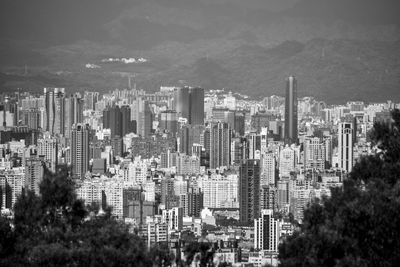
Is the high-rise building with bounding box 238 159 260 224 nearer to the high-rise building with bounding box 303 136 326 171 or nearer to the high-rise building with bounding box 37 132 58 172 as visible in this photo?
the high-rise building with bounding box 303 136 326 171

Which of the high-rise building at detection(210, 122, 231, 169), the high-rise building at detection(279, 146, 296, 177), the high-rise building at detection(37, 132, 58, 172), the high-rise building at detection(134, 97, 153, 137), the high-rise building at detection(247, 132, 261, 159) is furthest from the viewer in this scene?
the high-rise building at detection(134, 97, 153, 137)

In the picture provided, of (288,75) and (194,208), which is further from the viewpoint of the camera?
(288,75)

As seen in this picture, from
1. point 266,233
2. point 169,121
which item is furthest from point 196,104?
point 266,233

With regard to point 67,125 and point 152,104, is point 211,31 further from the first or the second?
point 67,125

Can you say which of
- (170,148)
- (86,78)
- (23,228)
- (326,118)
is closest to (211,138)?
(170,148)

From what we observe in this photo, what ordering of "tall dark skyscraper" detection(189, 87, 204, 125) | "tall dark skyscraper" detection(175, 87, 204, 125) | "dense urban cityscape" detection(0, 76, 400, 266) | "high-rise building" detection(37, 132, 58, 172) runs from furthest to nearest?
"tall dark skyscraper" detection(175, 87, 204, 125) < "tall dark skyscraper" detection(189, 87, 204, 125) < "high-rise building" detection(37, 132, 58, 172) < "dense urban cityscape" detection(0, 76, 400, 266)

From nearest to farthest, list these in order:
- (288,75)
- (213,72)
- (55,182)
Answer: (55,182)
(288,75)
(213,72)

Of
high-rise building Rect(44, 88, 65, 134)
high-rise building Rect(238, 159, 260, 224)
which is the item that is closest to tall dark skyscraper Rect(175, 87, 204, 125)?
high-rise building Rect(44, 88, 65, 134)
